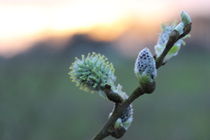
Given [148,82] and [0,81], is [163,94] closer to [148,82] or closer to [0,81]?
[0,81]

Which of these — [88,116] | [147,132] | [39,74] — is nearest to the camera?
[39,74]

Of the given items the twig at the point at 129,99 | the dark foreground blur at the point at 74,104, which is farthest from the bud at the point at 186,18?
the dark foreground blur at the point at 74,104

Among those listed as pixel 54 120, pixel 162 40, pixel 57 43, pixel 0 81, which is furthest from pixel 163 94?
pixel 162 40

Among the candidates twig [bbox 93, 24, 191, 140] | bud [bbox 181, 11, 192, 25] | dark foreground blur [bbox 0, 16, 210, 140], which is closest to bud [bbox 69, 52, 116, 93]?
twig [bbox 93, 24, 191, 140]

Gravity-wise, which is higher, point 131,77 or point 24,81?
point 24,81

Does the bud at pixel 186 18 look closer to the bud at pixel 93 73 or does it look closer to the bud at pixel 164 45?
the bud at pixel 164 45
